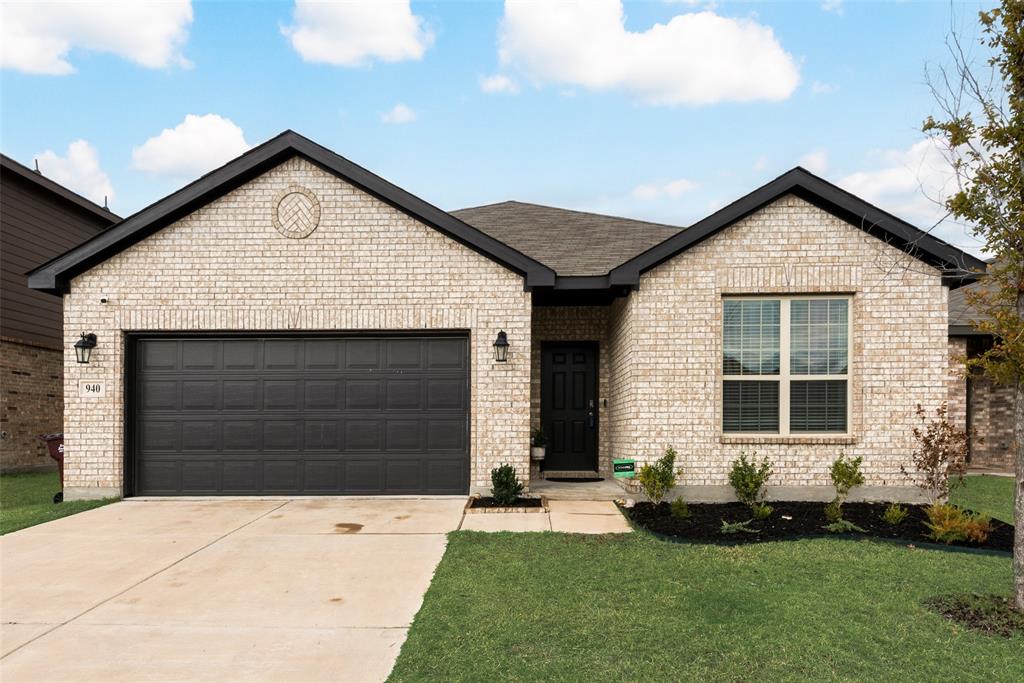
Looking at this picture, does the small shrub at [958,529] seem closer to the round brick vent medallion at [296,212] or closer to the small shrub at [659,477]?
the small shrub at [659,477]

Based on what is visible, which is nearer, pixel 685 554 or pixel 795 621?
pixel 795 621

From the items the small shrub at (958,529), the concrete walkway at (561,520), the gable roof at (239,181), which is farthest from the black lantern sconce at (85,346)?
the small shrub at (958,529)

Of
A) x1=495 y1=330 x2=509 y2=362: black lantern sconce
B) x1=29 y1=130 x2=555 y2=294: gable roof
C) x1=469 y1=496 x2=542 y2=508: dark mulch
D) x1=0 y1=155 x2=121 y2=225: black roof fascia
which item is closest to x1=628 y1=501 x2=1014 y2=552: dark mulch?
x1=469 y1=496 x2=542 y2=508: dark mulch

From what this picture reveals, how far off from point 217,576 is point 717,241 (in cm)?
758

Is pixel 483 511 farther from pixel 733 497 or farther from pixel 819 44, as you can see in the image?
pixel 819 44

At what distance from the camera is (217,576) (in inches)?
226

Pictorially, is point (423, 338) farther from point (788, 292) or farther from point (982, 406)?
point (982, 406)

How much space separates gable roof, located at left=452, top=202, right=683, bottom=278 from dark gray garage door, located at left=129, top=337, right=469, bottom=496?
2.41 meters

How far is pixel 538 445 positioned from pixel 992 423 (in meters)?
10.5

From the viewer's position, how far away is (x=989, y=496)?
32.8 ft

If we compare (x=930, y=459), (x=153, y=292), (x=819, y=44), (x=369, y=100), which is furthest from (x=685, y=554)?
(x=369, y=100)

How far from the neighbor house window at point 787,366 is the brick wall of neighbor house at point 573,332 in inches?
112

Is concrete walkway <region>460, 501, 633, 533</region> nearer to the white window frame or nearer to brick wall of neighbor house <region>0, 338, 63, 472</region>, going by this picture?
the white window frame

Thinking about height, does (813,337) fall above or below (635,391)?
above
